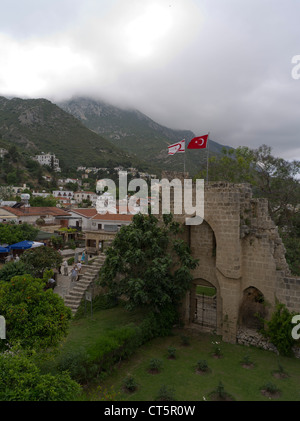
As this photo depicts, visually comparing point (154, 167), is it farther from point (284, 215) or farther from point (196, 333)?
point (196, 333)

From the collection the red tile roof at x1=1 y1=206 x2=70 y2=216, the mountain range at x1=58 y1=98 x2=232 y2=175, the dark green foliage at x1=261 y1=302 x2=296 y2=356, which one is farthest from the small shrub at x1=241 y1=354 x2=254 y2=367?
the mountain range at x1=58 y1=98 x2=232 y2=175

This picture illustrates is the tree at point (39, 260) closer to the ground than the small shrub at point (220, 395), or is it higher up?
higher up

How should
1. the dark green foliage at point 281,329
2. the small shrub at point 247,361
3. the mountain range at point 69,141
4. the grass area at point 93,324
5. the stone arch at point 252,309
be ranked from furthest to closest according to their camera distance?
the mountain range at point 69,141
the stone arch at point 252,309
the dark green foliage at point 281,329
the small shrub at point 247,361
the grass area at point 93,324

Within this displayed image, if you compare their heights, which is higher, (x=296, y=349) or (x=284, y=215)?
(x=284, y=215)

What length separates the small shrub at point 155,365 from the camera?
32.1 ft

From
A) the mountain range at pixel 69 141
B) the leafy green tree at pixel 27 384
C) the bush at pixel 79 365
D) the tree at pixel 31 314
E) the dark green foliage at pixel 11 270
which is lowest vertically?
the bush at pixel 79 365

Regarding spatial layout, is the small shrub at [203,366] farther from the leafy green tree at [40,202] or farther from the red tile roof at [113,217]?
the leafy green tree at [40,202]

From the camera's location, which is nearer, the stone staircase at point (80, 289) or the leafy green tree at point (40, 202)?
the stone staircase at point (80, 289)

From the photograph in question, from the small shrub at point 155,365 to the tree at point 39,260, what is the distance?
11.9m

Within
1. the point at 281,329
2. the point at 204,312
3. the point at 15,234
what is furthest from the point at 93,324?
the point at 15,234

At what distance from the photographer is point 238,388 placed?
29.5 ft

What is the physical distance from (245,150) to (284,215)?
7.48 m

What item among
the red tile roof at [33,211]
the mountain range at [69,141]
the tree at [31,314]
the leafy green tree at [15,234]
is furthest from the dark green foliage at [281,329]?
the mountain range at [69,141]
